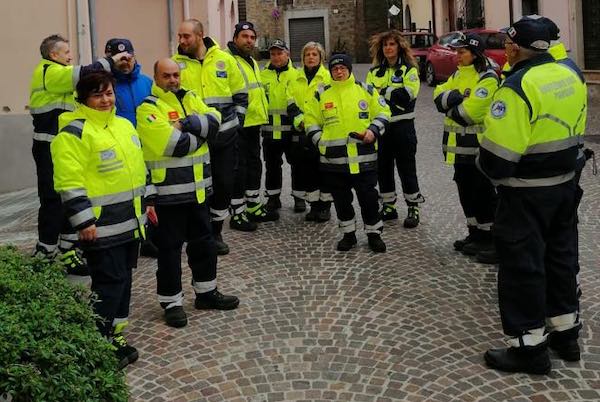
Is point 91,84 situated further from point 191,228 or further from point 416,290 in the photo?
point 416,290

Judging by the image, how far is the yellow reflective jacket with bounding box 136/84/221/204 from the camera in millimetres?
4746

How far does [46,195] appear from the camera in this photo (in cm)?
611

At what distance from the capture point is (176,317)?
16.3ft

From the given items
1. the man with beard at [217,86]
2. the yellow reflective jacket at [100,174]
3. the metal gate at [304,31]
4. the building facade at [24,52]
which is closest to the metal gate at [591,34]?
the building facade at [24,52]

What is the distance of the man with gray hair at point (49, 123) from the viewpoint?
19.5 ft

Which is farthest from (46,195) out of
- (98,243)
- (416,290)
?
(416,290)

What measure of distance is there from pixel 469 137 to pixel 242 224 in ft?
8.73

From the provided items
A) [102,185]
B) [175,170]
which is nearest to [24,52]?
[175,170]

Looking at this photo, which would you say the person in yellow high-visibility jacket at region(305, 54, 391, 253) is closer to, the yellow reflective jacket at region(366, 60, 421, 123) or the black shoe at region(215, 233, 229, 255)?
the yellow reflective jacket at region(366, 60, 421, 123)

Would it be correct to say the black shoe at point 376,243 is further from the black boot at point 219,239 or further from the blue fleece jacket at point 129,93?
the blue fleece jacket at point 129,93

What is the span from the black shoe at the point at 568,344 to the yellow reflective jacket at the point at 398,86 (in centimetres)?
343

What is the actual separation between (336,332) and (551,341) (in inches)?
55.2

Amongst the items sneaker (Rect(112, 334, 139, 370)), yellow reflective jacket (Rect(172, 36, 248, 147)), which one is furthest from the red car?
sneaker (Rect(112, 334, 139, 370))

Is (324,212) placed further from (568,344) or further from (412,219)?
(568,344)
